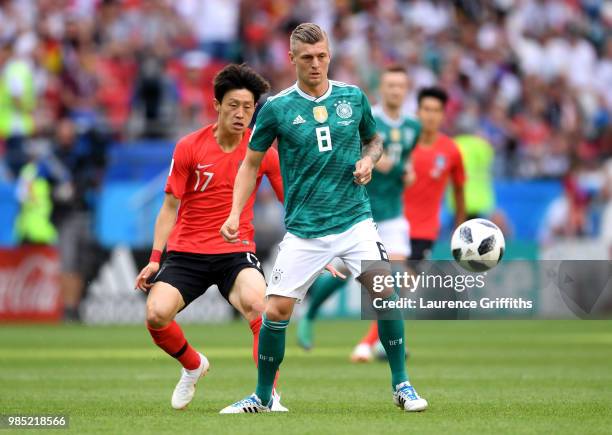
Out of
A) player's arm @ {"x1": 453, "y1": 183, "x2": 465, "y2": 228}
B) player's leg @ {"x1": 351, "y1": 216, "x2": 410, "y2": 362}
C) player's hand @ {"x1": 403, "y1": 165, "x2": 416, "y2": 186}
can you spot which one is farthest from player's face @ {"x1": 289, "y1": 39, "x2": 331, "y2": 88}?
player's arm @ {"x1": 453, "y1": 183, "x2": 465, "y2": 228}

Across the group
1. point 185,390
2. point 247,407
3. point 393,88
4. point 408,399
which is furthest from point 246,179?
point 393,88

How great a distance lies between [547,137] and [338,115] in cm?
1667

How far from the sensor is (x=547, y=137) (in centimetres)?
2441

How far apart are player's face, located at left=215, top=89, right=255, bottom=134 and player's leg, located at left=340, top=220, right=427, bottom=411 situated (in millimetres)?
1508

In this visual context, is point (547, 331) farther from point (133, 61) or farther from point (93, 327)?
point (133, 61)

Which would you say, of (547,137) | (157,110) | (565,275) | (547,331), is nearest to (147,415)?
(565,275)

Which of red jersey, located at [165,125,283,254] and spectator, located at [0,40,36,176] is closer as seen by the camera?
red jersey, located at [165,125,283,254]

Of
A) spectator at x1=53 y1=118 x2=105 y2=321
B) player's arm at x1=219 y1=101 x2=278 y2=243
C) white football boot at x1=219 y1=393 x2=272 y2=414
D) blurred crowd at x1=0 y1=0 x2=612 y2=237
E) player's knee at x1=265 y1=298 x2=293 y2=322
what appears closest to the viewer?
player's arm at x1=219 y1=101 x2=278 y2=243

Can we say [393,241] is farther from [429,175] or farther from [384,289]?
[384,289]

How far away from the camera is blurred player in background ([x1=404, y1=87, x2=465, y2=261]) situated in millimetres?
14305

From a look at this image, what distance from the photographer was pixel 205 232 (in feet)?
31.4

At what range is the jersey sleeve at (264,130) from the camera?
8352 millimetres

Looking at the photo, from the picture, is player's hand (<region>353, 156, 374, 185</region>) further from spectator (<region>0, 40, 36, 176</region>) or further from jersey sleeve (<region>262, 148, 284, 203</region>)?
spectator (<region>0, 40, 36, 176</region>)

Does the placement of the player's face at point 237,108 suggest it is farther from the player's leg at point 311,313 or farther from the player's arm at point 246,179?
→ the player's leg at point 311,313
